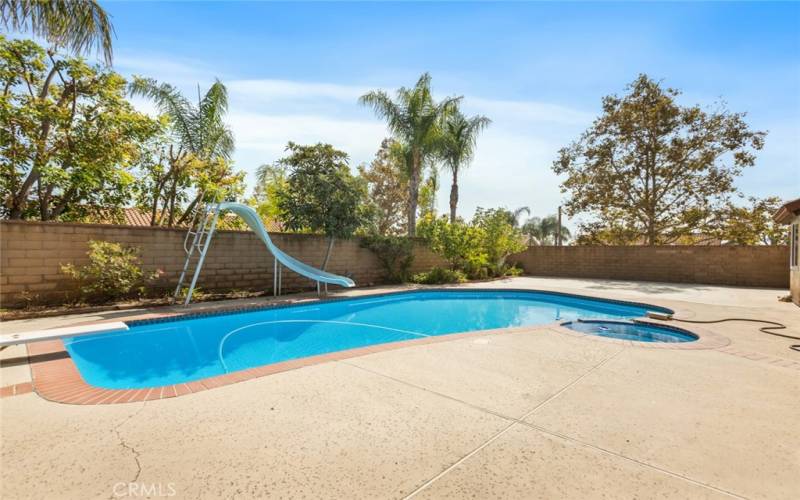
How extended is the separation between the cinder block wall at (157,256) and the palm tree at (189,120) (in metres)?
2.26

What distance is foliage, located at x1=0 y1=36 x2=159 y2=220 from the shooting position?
7742mm

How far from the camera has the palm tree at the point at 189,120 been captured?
1069 cm

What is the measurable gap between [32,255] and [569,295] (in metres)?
12.6

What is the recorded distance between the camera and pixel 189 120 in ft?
36.9

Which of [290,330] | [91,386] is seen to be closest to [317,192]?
[290,330]

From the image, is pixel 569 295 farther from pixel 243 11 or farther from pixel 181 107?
pixel 181 107

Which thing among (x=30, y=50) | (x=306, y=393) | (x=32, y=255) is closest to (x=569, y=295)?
(x=306, y=393)

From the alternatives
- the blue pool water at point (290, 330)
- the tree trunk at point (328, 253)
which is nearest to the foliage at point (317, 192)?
the tree trunk at point (328, 253)

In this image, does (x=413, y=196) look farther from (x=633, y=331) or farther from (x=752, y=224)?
(x=752, y=224)

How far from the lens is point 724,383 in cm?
349

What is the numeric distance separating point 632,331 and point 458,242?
8255 millimetres

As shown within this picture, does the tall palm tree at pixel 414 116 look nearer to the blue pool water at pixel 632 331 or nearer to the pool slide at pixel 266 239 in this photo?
the pool slide at pixel 266 239

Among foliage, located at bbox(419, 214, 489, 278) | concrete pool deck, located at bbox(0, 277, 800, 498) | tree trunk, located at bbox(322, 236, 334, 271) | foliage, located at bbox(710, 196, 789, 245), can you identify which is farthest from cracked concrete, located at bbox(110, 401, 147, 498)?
foliage, located at bbox(710, 196, 789, 245)

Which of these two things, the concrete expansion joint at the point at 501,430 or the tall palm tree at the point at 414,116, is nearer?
the concrete expansion joint at the point at 501,430
